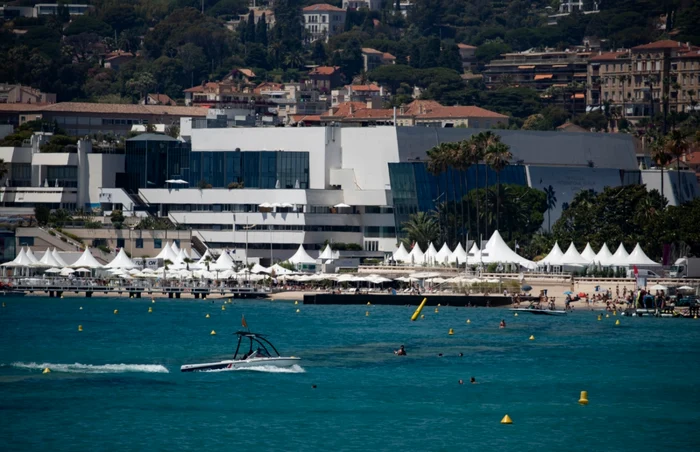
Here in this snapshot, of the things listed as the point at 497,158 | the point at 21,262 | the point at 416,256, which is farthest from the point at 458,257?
the point at 21,262

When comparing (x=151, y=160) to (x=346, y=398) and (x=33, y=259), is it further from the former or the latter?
(x=346, y=398)

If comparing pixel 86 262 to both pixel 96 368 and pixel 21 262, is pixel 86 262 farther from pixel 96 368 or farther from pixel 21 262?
pixel 96 368

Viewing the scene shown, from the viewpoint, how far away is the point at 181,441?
59812 mm

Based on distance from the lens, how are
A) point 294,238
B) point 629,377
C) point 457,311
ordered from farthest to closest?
point 294,238
point 457,311
point 629,377

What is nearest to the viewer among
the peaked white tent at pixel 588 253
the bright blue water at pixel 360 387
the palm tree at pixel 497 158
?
the bright blue water at pixel 360 387

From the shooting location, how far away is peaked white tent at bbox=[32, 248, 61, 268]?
13238cm

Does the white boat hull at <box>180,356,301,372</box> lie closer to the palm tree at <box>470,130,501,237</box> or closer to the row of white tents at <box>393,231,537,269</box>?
the row of white tents at <box>393,231,537,269</box>

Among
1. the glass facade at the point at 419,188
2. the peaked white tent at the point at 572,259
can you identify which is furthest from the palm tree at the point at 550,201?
the peaked white tent at the point at 572,259

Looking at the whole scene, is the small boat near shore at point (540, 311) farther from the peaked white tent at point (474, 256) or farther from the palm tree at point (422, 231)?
the palm tree at point (422, 231)

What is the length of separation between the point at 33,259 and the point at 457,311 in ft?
130

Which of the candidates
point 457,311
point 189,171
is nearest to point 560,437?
point 457,311

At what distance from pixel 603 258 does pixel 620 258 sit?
184 centimetres

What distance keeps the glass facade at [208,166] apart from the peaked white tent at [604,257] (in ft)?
135

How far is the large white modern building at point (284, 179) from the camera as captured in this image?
5965 inches
